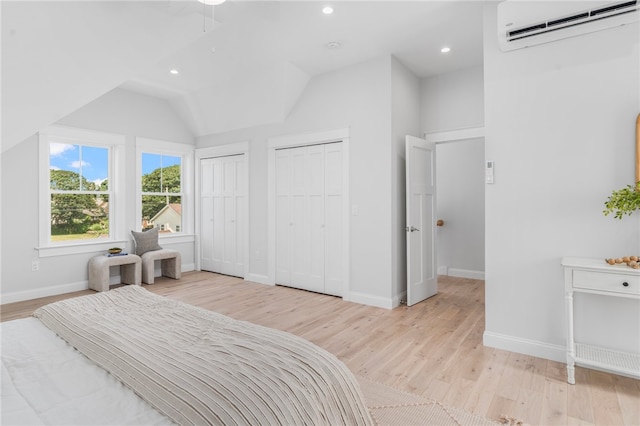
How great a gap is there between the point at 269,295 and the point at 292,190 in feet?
4.90

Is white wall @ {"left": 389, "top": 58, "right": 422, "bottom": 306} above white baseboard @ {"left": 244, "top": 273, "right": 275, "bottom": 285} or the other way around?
above

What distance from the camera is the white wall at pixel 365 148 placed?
396 cm

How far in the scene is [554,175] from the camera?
2.57 m

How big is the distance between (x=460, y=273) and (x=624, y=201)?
361 centimetres

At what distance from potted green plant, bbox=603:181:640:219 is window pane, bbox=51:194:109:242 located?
5.94m

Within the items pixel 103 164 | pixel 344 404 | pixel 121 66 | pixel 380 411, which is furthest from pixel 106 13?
pixel 103 164

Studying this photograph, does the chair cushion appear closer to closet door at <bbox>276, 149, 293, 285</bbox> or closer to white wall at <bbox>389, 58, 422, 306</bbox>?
closet door at <bbox>276, 149, 293, 285</bbox>

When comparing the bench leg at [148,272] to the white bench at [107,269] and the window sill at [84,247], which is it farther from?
the window sill at [84,247]

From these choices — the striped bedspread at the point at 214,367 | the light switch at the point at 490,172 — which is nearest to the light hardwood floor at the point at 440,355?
the striped bedspread at the point at 214,367

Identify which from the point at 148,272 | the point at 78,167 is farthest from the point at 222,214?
the point at 78,167

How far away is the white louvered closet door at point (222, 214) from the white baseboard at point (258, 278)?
0.23m

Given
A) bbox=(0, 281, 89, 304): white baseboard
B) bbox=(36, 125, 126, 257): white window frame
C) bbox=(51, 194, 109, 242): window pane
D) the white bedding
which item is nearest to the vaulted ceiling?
bbox=(36, 125, 126, 257): white window frame

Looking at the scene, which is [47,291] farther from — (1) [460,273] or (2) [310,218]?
(1) [460,273]

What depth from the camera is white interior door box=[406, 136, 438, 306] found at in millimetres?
3957
